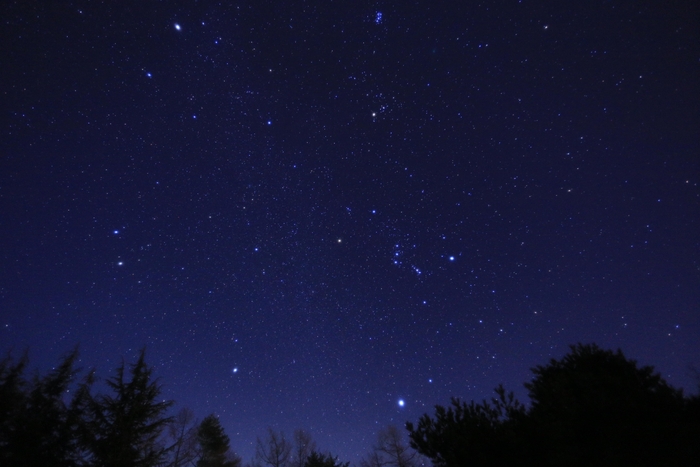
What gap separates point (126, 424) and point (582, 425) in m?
13.3

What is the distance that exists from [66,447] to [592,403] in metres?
16.3

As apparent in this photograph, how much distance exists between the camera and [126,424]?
10547 mm

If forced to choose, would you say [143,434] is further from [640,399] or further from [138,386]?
[640,399]

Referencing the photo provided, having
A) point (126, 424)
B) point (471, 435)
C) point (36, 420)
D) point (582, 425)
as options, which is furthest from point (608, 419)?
point (36, 420)

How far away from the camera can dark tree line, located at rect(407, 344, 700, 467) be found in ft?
17.2

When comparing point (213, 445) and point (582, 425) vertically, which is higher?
point (213, 445)

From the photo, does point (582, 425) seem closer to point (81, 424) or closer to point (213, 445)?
point (81, 424)

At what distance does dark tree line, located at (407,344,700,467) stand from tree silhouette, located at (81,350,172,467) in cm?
930

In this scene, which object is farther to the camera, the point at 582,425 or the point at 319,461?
the point at 319,461

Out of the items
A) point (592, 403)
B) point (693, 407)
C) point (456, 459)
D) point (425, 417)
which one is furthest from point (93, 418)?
point (693, 407)

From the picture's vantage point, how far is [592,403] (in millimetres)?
5922

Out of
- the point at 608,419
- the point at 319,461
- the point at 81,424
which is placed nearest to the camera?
the point at 608,419

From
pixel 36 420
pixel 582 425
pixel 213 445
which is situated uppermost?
pixel 213 445

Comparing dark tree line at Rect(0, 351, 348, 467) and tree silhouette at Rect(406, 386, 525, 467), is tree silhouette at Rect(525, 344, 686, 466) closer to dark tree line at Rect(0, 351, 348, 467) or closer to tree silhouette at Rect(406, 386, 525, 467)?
tree silhouette at Rect(406, 386, 525, 467)
